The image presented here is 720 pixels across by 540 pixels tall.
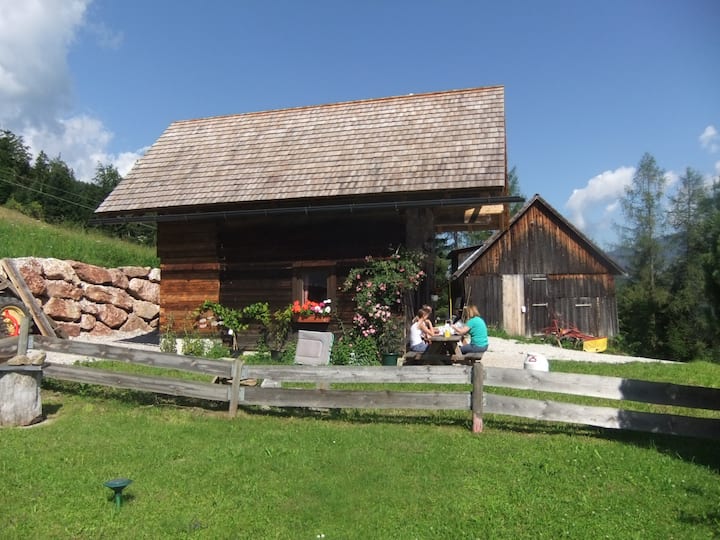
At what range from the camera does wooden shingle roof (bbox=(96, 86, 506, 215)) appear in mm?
11508

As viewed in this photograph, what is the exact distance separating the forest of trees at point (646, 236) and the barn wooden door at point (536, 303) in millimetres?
8561

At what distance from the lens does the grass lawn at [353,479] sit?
416 centimetres

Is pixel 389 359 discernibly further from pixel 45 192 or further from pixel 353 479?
pixel 45 192

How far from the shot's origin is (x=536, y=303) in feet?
72.8

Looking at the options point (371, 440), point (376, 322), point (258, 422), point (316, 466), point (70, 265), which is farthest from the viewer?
point (70, 265)

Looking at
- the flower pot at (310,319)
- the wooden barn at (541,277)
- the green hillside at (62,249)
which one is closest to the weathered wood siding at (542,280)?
the wooden barn at (541,277)

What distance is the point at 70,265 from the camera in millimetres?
15977

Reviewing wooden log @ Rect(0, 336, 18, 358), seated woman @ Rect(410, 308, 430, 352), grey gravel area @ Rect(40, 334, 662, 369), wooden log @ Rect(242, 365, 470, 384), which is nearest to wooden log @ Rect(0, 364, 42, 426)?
wooden log @ Rect(0, 336, 18, 358)

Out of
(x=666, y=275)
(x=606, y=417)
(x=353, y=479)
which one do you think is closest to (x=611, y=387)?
(x=606, y=417)

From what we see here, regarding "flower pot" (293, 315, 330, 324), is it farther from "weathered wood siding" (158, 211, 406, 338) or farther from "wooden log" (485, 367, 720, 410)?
"wooden log" (485, 367, 720, 410)

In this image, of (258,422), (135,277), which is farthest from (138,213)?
(258,422)

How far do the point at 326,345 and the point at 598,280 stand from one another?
15.7 metres

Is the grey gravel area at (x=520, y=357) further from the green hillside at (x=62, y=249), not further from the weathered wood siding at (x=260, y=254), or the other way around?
the green hillside at (x=62, y=249)

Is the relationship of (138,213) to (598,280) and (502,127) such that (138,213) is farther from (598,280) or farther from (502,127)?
(598,280)
